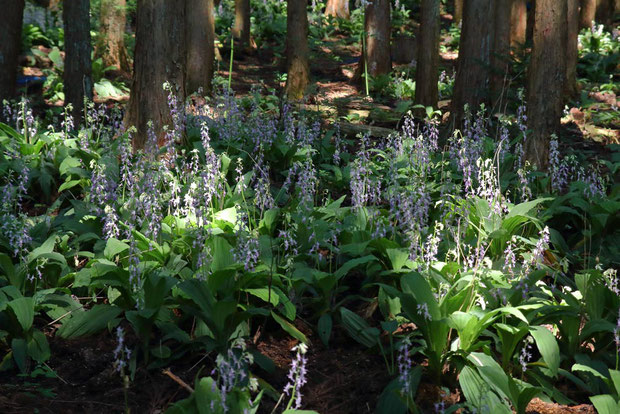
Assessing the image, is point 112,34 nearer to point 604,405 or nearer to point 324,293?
point 324,293

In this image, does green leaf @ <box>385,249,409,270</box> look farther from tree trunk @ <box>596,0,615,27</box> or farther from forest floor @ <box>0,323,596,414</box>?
tree trunk @ <box>596,0,615,27</box>

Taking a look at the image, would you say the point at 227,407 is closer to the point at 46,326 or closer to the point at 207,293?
the point at 207,293

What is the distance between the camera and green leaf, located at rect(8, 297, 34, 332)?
400cm

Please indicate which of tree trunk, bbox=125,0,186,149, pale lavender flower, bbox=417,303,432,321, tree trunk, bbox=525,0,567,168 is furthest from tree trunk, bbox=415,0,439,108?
pale lavender flower, bbox=417,303,432,321

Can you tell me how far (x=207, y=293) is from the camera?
401 cm

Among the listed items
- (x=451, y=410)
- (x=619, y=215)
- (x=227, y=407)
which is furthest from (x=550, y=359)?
(x=619, y=215)

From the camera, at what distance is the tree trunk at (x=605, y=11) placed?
2227 cm

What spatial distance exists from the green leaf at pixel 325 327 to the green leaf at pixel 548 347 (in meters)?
1.26

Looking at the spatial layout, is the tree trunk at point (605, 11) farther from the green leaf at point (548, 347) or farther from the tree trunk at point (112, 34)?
the green leaf at point (548, 347)

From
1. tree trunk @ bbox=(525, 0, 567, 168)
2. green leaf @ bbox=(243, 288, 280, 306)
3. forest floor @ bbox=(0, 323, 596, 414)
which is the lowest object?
forest floor @ bbox=(0, 323, 596, 414)

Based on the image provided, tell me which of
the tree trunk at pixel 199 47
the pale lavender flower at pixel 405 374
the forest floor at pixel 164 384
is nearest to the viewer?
the pale lavender flower at pixel 405 374

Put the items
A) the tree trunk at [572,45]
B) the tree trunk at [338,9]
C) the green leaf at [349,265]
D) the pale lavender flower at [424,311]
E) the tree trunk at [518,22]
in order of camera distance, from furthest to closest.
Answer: the tree trunk at [338,9] < the tree trunk at [518,22] < the tree trunk at [572,45] < the green leaf at [349,265] < the pale lavender flower at [424,311]

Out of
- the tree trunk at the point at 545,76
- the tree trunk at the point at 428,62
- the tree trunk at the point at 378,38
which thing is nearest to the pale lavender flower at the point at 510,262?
the tree trunk at the point at 545,76

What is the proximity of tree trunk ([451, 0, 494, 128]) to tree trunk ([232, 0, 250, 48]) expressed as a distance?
11.1 meters
